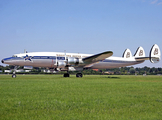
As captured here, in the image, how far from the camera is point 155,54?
43719mm

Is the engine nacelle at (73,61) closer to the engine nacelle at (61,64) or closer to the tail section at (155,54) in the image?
the engine nacelle at (61,64)

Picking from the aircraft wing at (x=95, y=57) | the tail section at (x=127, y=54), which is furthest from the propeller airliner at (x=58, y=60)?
the tail section at (x=127, y=54)

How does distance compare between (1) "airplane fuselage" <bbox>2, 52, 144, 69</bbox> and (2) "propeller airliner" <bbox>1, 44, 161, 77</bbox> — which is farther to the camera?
(1) "airplane fuselage" <bbox>2, 52, 144, 69</bbox>

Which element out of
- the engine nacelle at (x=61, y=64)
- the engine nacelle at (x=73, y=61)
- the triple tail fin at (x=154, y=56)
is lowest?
the engine nacelle at (x=61, y=64)

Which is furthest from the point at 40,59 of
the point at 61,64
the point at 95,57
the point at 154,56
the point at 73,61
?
the point at 154,56

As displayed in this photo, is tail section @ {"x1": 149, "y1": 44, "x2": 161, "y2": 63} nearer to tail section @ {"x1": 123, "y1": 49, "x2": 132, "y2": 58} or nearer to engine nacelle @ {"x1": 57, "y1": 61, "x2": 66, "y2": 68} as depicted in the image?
tail section @ {"x1": 123, "y1": 49, "x2": 132, "y2": 58}

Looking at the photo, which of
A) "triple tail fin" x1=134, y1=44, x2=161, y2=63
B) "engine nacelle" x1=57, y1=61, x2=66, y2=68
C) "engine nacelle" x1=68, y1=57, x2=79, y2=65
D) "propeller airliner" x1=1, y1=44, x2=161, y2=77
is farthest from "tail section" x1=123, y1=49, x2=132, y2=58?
"engine nacelle" x1=57, y1=61, x2=66, y2=68

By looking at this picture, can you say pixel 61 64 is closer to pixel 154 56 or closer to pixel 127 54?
pixel 127 54

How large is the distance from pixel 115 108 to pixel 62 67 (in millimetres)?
26278

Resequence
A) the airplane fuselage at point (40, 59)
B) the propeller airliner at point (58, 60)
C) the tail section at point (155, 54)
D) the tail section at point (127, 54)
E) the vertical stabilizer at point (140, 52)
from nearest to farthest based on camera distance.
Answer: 1. the propeller airliner at point (58, 60)
2. the airplane fuselage at point (40, 59)
3. the tail section at point (155, 54)
4. the tail section at point (127, 54)
5. the vertical stabilizer at point (140, 52)

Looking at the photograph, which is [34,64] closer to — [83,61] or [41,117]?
[83,61]

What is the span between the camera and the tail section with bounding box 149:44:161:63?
42.7 metres

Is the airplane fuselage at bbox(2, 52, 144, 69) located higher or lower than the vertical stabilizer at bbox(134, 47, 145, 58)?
lower

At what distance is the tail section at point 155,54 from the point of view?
42719mm
